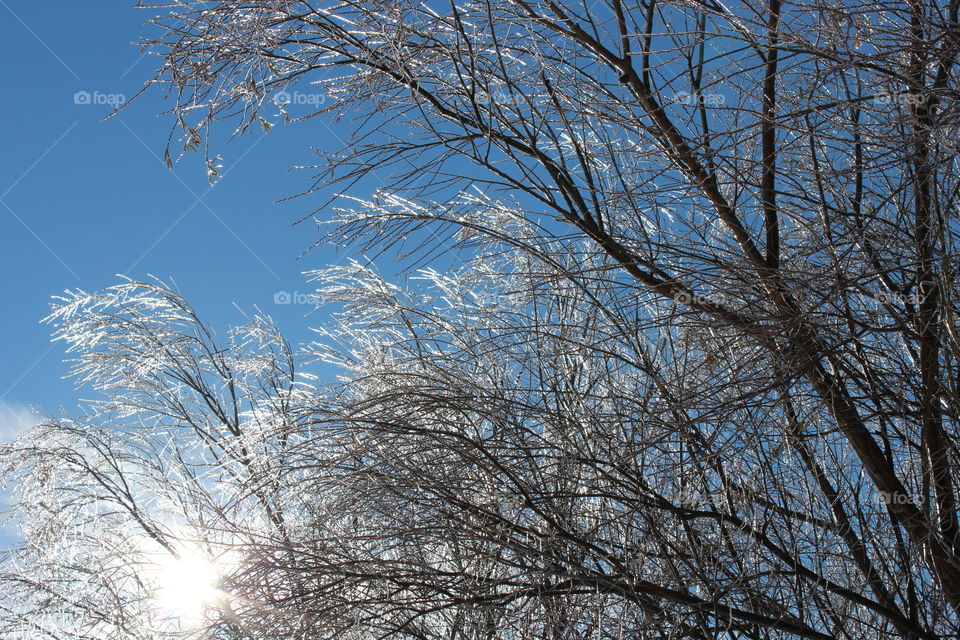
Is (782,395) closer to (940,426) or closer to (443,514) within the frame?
(940,426)

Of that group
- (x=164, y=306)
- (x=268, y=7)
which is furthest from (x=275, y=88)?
(x=164, y=306)

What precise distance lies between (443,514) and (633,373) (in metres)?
1.02

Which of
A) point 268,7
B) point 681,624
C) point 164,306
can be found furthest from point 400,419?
point 164,306

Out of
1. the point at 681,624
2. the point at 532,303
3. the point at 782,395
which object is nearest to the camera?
the point at 681,624

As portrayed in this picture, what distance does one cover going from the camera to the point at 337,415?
8.08 ft

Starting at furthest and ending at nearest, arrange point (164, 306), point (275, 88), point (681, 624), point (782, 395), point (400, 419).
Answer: point (164, 306), point (275, 88), point (400, 419), point (782, 395), point (681, 624)

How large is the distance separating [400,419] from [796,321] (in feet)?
3.95

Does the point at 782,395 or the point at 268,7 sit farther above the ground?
the point at 268,7

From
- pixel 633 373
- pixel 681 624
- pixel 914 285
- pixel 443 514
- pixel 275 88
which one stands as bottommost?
pixel 681 624

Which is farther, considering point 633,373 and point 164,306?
point 164,306

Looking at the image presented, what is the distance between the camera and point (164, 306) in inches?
235

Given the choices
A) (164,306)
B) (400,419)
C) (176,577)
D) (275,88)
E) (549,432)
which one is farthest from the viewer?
(164,306)

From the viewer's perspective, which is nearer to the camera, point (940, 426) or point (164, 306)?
point (940, 426)

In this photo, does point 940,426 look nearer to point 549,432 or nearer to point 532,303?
point 549,432
